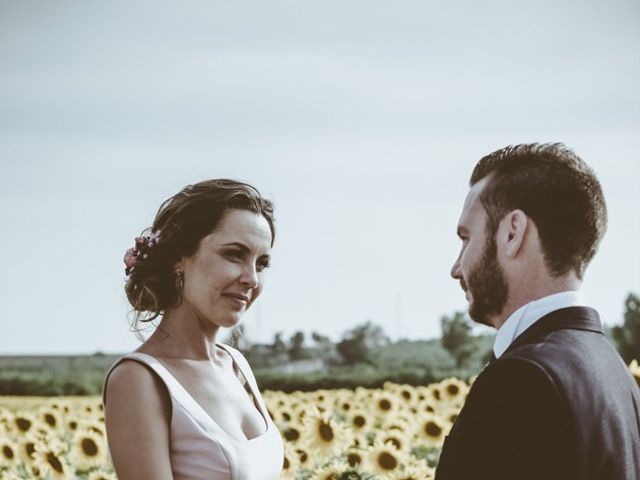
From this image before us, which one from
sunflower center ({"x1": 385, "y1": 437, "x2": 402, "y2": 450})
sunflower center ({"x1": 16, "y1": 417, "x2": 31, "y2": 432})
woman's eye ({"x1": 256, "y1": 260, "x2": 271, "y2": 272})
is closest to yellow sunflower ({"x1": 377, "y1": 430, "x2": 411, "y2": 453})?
sunflower center ({"x1": 385, "y1": 437, "x2": 402, "y2": 450})

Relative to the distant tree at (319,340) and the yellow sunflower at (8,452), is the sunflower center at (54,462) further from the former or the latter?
the distant tree at (319,340)

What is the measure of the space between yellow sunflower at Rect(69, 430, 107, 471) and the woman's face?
20.4 feet

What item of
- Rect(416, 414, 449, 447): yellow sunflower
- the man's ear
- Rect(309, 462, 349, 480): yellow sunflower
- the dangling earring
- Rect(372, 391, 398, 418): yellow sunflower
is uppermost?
the man's ear

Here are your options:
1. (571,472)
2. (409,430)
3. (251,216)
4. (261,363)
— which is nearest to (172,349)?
(251,216)

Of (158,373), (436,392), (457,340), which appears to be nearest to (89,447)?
(436,392)

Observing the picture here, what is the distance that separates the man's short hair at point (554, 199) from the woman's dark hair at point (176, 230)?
181 centimetres

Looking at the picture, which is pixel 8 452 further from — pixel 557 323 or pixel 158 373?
pixel 557 323

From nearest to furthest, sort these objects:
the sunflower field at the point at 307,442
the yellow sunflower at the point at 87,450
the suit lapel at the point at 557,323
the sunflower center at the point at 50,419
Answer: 1. the suit lapel at the point at 557,323
2. the sunflower field at the point at 307,442
3. the yellow sunflower at the point at 87,450
4. the sunflower center at the point at 50,419

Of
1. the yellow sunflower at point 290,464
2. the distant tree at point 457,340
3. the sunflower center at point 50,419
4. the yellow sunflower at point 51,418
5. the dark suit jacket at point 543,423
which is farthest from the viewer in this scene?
the distant tree at point 457,340

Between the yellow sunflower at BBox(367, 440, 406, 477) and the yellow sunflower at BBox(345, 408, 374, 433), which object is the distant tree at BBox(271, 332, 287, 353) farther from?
the yellow sunflower at BBox(367, 440, 406, 477)

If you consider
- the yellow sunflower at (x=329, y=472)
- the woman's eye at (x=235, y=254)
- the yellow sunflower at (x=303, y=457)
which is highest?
the woman's eye at (x=235, y=254)

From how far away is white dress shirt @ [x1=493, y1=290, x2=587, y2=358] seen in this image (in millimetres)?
3658

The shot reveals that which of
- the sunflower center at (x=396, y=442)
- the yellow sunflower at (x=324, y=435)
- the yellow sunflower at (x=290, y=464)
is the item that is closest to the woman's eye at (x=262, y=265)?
the yellow sunflower at (x=290, y=464)

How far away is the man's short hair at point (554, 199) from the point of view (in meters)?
3.69
